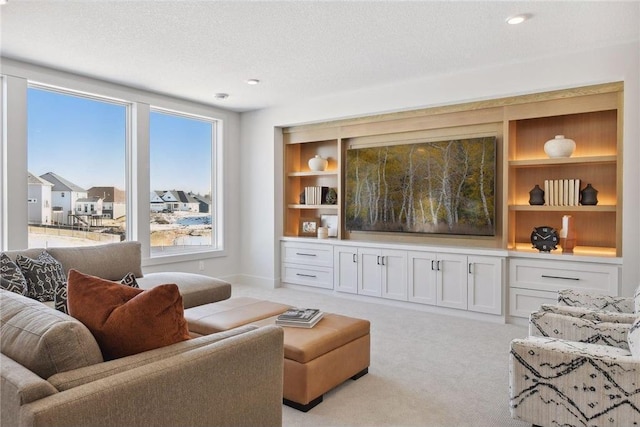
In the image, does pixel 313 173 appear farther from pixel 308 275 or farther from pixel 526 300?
pixel 526 300

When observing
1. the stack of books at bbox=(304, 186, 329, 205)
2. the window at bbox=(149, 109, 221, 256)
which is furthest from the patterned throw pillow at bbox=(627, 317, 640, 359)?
the window at bbox=(149, 109, 221, 256)

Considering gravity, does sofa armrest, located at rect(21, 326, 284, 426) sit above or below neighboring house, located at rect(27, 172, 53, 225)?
below

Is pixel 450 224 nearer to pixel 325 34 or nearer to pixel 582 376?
pixel 325 34

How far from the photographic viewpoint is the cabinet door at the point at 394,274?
490 cm

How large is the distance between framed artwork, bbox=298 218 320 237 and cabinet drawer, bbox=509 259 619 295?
9.06 feet

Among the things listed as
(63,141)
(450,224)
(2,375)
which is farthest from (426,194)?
(2,375)

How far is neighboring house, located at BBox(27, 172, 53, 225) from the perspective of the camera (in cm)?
434

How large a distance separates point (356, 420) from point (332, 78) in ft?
11.5

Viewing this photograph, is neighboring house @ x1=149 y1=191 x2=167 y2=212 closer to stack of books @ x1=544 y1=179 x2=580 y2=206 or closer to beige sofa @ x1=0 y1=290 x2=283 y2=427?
beige sofa @ x1=0 y1=290 x2=283 y2=427

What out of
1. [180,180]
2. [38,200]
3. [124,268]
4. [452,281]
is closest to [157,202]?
[180,180]

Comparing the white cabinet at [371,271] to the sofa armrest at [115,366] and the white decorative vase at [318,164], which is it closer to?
the white decorative vase at [318,164]

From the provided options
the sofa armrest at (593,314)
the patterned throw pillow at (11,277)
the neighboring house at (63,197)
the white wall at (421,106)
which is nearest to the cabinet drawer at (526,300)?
the white wall at (421,106)

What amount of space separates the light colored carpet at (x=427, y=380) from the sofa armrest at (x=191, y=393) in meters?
0.69

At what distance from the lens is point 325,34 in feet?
11.2
